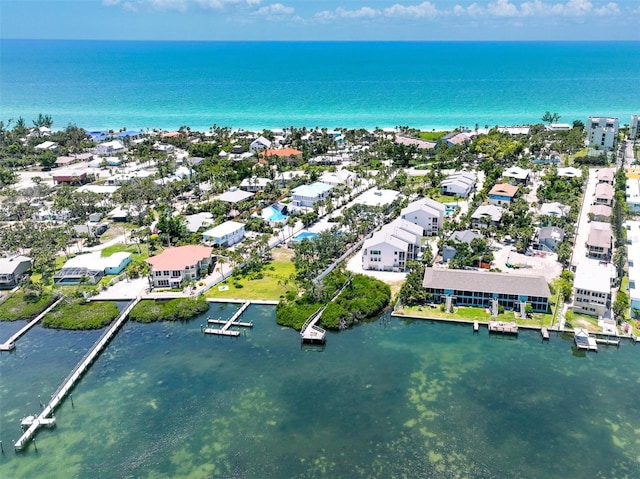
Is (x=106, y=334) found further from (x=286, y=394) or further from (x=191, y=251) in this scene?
(x=286, y=394)

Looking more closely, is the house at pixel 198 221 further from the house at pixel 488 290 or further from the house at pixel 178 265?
the house at pixel 488 290

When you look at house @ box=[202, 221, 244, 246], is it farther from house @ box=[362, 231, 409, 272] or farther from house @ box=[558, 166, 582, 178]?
house @ box=[558, 166, 582, 178]

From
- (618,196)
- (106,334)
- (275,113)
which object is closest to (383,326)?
(106,334)

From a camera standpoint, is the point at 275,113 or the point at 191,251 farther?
the point at 275,113

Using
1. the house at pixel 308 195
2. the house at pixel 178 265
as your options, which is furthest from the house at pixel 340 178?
the house at pixel 178 265

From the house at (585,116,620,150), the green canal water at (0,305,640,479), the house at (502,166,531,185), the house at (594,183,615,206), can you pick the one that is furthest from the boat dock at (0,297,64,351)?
the house at (585,116,620,150)
